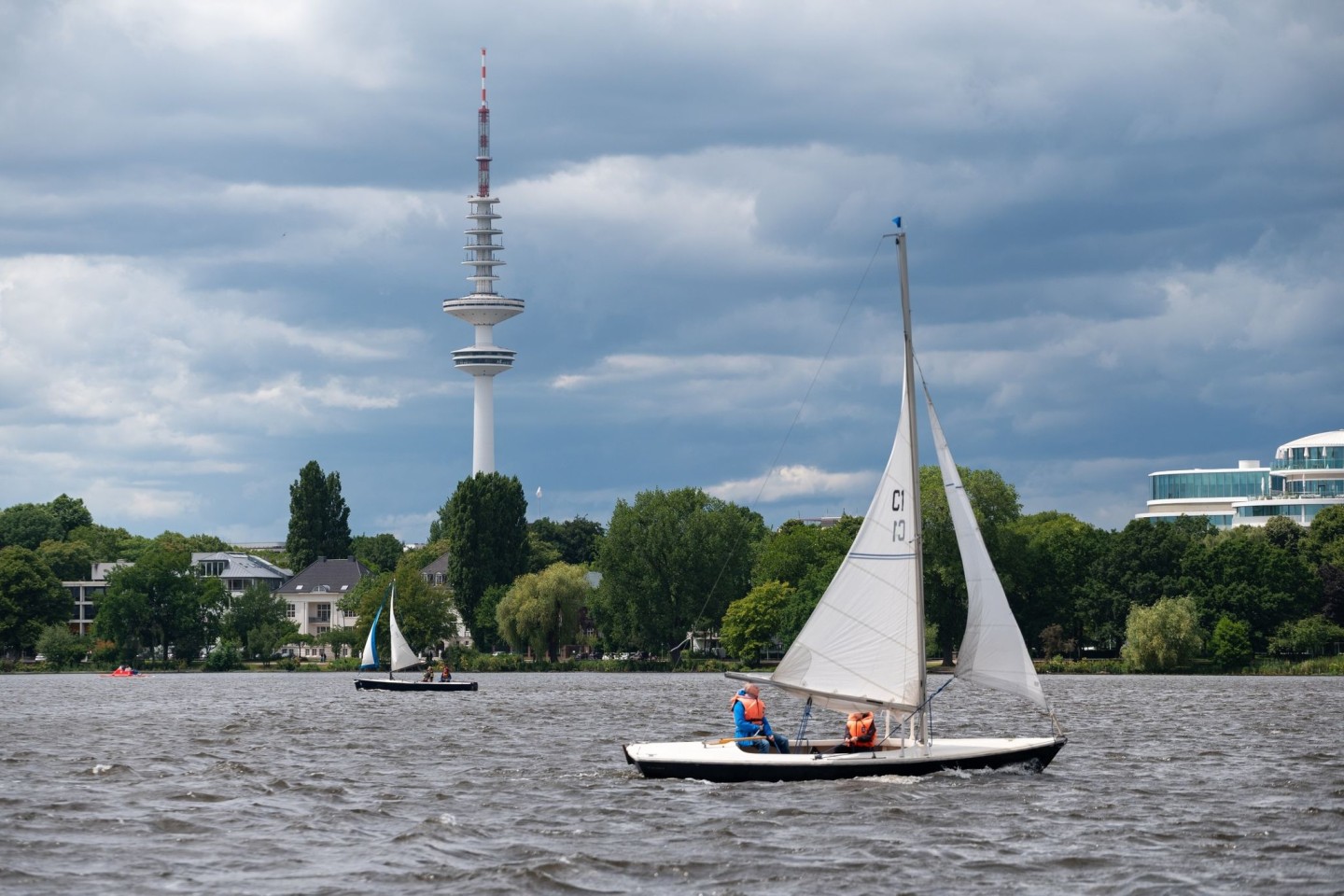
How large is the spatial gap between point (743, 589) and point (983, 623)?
3868 inches

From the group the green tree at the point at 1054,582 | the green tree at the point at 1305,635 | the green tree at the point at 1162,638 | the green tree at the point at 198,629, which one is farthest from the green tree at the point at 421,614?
the green tree at the point at 1305,635

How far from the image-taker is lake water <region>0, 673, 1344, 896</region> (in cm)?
2716

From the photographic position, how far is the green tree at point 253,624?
506ft

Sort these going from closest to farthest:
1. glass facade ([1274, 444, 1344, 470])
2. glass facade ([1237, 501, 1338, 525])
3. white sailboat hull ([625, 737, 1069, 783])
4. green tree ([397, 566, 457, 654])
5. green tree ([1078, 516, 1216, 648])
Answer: white sailboat hull ([625, 737, 1069, 783]), green tree ([1078, 516, 1216, 648]), green tree ([397, 566, 457, 654]), glass facade ([1237, 501, 1338, 525]), glass facade ([1274, 444, 1344, 470])

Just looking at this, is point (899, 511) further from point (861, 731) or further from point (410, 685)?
point (410, 685)

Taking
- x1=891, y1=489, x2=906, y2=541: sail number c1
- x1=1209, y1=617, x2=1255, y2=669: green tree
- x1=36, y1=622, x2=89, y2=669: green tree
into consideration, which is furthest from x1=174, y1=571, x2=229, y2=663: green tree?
x1=891, y1=489, x2=906, y2=541: sail number c1

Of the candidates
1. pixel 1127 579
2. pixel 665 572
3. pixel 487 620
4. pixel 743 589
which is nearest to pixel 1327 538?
pixel 1127 579

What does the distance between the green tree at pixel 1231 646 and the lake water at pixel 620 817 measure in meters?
49.2

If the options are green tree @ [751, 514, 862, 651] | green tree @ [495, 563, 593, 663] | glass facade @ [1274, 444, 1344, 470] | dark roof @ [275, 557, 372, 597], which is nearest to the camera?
green tree @ [751, 514, 862, 651]

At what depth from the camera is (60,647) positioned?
148 m

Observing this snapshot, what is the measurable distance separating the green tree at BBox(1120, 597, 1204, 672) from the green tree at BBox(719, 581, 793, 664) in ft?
84.2

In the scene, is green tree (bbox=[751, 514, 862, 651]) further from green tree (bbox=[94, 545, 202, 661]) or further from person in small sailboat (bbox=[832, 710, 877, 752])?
person in small sailboat (bbox=[832, 710, 877, 752])

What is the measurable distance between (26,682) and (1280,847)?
106 metres

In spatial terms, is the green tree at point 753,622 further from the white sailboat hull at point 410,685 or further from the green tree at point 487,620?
the white sailboat hull at point 410,685
